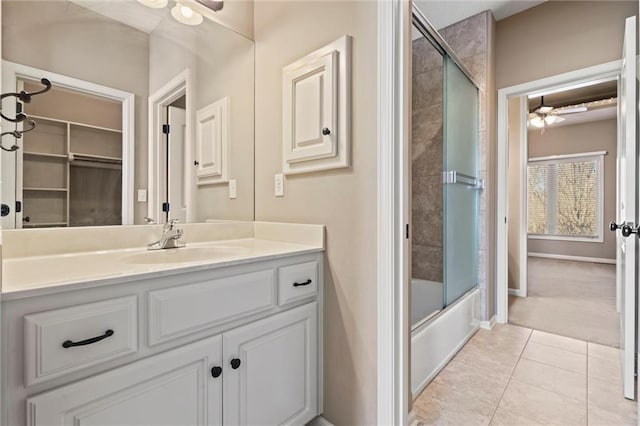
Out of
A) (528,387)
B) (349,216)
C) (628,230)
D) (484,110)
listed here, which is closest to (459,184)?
(484,110)

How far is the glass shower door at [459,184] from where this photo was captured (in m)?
2.29

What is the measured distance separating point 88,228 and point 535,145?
24.2 feet

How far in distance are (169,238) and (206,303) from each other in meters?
0.56

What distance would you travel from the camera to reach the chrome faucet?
137cm

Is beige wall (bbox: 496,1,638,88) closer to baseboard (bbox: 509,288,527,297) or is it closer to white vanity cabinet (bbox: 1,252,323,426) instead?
baseboard (bbox: 509,288,527,297)

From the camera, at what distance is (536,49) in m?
2.53

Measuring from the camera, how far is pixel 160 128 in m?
1.48

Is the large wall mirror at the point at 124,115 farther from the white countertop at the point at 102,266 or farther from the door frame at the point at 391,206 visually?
the door frame at the point at 391,206

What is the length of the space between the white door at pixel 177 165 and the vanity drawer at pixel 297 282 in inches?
27.5

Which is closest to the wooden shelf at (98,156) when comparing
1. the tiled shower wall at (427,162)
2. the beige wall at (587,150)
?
the tiled shower wall at (427,162)

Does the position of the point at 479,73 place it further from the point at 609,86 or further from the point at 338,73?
the point at 609,86

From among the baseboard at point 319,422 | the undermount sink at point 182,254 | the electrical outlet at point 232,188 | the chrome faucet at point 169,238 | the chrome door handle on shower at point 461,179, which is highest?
the chrome door handle on shower at point 461,179

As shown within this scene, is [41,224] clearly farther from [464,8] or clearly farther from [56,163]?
[464,8]

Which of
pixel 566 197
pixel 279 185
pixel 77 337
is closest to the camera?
pixel 77 337
